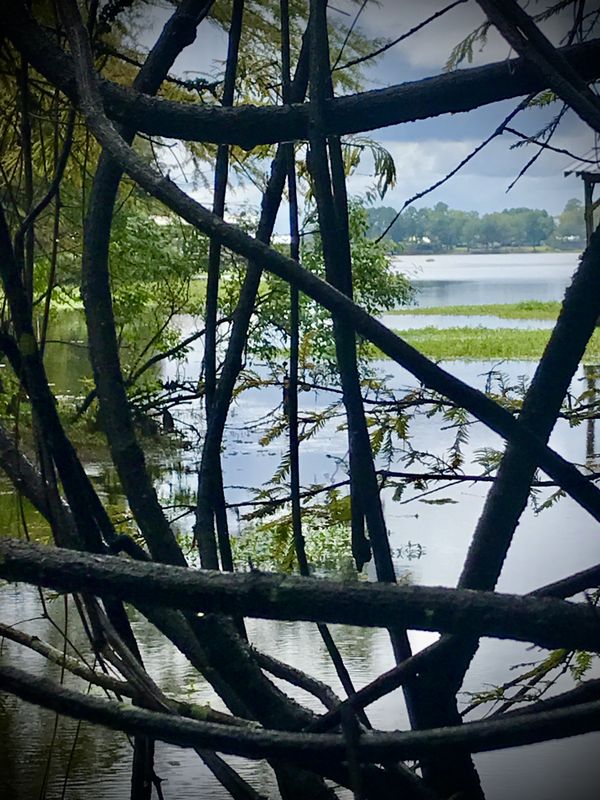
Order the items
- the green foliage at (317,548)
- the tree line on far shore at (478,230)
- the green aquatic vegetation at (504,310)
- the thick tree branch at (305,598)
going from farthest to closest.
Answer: the green aquatic vegetation at (504,310), the green foliage at (317,548), the tree line on far shore at (478,230), the thick tree branch at (305,598)

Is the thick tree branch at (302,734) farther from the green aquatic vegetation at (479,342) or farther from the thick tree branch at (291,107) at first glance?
the green aquatic vegetation at (479,342)

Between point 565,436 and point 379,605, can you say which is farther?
point 565,436

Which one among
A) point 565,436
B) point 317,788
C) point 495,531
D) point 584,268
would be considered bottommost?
point 317,788

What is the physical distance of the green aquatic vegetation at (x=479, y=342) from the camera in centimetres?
279

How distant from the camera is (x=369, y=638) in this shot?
2086 mm

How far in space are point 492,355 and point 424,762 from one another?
7.73ft

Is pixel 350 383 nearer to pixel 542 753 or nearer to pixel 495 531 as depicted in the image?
pixel 495 531

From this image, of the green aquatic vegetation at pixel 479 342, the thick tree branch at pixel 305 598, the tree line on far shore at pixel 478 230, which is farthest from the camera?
the green aquatic vegetation at pixel 479 342

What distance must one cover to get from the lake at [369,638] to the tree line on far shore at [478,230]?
15 centimetres

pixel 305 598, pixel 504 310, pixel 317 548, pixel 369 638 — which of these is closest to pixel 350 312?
pixel 305 598

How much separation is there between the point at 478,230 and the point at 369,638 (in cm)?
84

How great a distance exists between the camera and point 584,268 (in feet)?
1.66

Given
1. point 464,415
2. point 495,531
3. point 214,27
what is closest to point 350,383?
point 495,531

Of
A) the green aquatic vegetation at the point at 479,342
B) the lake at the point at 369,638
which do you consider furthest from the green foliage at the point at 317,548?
the green aquatic vegetation at the point at 479,342
